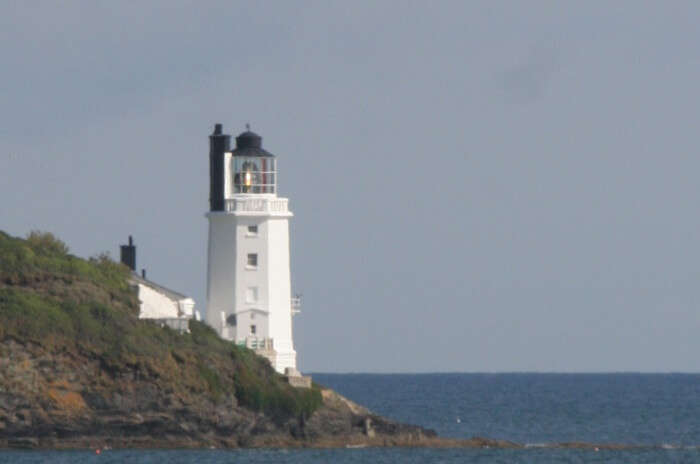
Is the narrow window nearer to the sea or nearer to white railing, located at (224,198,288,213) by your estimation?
white railing, located at (224,198,288,213)

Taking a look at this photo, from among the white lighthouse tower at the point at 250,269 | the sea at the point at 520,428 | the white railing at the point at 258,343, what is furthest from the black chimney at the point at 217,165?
the sea at the point at 520,428

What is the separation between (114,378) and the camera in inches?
2039

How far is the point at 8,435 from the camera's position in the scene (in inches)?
2014

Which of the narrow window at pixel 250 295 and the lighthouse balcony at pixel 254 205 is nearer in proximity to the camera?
the lighthouse balcony at pixel 254 205

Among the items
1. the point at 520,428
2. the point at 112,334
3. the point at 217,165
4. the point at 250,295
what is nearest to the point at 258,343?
the point at 250,295

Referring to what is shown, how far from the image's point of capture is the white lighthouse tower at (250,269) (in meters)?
59.6

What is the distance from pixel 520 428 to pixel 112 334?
98.0 feet

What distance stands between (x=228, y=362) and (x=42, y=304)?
5.84m

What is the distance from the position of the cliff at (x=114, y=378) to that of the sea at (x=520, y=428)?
76 centimetres

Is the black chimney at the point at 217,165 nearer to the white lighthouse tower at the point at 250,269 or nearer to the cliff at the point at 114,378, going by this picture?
the white lighthouse tower at the point at 250,269

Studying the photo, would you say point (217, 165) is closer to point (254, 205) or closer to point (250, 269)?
point (254, 205)

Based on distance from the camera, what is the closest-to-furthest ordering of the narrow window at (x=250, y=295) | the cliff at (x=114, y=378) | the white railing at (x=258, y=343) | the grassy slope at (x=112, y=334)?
the cliff at (x=114, y=378) → the grassy slope at (x=112, y=334) → the white railing at (x=258, y=343) → the narrow window at (x=250, y=295)

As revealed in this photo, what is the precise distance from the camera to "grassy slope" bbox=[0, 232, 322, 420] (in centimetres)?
5181

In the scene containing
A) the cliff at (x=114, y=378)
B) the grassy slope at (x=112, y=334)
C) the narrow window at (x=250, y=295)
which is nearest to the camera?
the cliff at (x=114, y=378)
